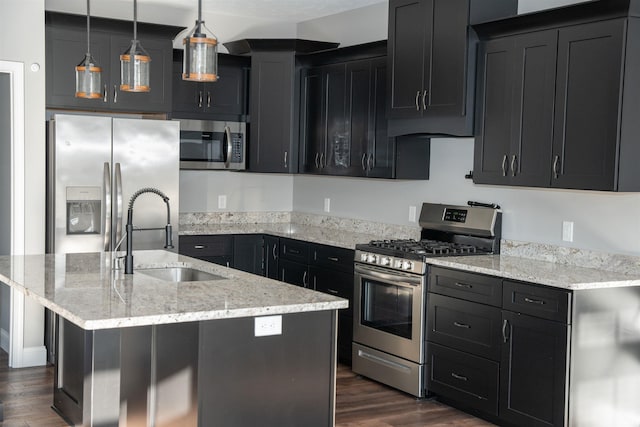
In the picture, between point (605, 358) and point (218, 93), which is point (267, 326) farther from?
point (218, 93)

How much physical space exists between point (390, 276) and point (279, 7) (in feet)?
8.90

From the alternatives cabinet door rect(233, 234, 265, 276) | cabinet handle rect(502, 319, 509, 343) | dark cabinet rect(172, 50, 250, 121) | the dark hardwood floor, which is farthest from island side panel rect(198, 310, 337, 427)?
dark cabinet rect(172, 50, 250, 121)

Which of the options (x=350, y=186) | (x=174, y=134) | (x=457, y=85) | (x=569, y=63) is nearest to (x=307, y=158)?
(x=350, y=186)

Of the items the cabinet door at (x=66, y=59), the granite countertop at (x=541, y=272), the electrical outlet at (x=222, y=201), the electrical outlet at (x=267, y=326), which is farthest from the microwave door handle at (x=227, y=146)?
the electrical outlet at (x=267, y=326)

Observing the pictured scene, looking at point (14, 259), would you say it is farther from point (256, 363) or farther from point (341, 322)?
point (341, 322)

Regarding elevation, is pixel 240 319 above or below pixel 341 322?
above

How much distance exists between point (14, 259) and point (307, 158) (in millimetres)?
2846

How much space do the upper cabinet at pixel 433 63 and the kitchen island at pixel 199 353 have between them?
79.1 inches

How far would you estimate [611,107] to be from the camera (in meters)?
4.01

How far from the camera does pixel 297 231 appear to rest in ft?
21.9

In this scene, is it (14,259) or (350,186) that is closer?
(14,259)

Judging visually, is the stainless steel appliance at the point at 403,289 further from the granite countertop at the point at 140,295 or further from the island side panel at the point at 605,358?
the granite countertop at the point at 140,295

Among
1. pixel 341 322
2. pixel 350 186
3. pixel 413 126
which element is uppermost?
pixel 413 126

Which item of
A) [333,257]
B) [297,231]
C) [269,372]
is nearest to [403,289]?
[333,257]
